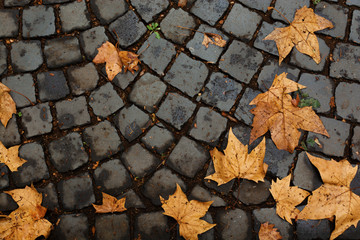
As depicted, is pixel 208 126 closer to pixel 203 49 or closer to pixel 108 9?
pixel 203 49

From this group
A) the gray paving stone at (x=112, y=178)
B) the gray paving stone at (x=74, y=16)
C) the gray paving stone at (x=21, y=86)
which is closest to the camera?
the gray paving stone at (x=112, y=178)

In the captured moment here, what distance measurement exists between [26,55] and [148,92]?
107 cm

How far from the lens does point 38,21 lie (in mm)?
2518

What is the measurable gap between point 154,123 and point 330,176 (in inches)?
56.4

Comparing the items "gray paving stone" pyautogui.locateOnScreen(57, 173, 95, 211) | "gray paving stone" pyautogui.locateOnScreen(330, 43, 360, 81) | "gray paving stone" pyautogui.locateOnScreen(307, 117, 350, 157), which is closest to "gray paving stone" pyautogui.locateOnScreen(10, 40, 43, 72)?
"gray paving stone" pyautogui.locateOnScreen(57, 173, 95, 211)

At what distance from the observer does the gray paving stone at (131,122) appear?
2.38 meters

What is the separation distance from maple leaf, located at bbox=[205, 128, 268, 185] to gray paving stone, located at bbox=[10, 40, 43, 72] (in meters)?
1.71

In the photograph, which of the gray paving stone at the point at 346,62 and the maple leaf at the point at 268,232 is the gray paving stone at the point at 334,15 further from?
the maple leaf at the point at 268,232

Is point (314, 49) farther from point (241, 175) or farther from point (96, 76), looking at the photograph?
point (96, 76)

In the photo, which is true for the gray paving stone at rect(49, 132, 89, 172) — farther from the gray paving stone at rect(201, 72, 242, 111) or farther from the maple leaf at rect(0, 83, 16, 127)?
the gray paving stone at rect(201, 72, 242, 111)

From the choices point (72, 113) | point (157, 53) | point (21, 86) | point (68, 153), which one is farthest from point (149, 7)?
point (68, 153)

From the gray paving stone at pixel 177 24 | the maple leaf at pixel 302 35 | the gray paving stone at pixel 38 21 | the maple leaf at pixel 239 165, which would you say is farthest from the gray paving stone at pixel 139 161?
the maple leaf at pixel 302 35

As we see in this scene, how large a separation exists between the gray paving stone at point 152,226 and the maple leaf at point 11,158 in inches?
40.5

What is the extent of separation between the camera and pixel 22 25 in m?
2.52
